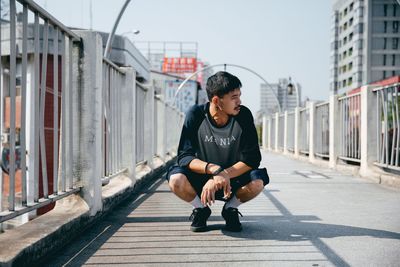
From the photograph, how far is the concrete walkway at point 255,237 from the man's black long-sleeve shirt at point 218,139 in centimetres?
61

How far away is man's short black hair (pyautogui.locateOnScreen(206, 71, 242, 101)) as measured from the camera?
3781mm

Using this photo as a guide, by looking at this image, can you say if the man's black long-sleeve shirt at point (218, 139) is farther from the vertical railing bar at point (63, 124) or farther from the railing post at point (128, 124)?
the railing post at point (128, 124)

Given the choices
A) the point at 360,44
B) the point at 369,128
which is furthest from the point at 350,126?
the point at 360,44

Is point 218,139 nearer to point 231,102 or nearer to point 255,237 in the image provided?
point 231,102

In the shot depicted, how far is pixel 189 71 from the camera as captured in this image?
8200 cm

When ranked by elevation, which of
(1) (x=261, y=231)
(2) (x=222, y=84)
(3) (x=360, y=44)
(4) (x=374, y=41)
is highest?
(4) (x=374, y=41)

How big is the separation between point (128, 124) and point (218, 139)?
9.00ft

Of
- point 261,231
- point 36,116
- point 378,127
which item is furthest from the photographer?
point 378,127

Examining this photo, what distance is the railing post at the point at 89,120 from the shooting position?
4.17m

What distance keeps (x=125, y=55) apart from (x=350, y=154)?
26744 millimetres

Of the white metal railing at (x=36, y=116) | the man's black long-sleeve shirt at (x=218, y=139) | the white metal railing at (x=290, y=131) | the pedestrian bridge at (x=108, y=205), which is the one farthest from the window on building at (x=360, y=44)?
the white metal railing at (x=36, y=116)

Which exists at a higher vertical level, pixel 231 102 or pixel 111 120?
pixel 231 102

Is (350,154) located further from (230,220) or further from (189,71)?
(189,71)

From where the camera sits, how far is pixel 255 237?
3777mm
